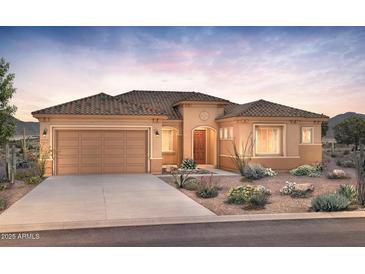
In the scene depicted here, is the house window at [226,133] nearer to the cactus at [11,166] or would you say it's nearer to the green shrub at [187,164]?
the green shrub at [187,164]

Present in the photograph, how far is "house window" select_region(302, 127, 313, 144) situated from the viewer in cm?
2138

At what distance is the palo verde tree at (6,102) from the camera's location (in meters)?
12.1

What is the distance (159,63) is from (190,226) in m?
7.01

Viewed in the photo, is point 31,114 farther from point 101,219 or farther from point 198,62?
point 101,219

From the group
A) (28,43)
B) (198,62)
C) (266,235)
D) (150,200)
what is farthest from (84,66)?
(266,235)

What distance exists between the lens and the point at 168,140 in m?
22.6

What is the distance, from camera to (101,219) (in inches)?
346

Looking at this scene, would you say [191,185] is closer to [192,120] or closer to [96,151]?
[96,151]

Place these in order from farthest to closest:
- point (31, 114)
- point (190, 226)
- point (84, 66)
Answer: point (31, 114) < point (84, 66) < point (190, 226)

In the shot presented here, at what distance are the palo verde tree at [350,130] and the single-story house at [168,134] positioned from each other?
14.1 meters

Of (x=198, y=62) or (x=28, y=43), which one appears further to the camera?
(x=198, y=62)

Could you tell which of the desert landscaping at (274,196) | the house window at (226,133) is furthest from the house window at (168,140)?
the desert landscaping at (274,196)

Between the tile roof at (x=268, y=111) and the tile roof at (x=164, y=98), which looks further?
the tile roof at (x=164, y=98)
